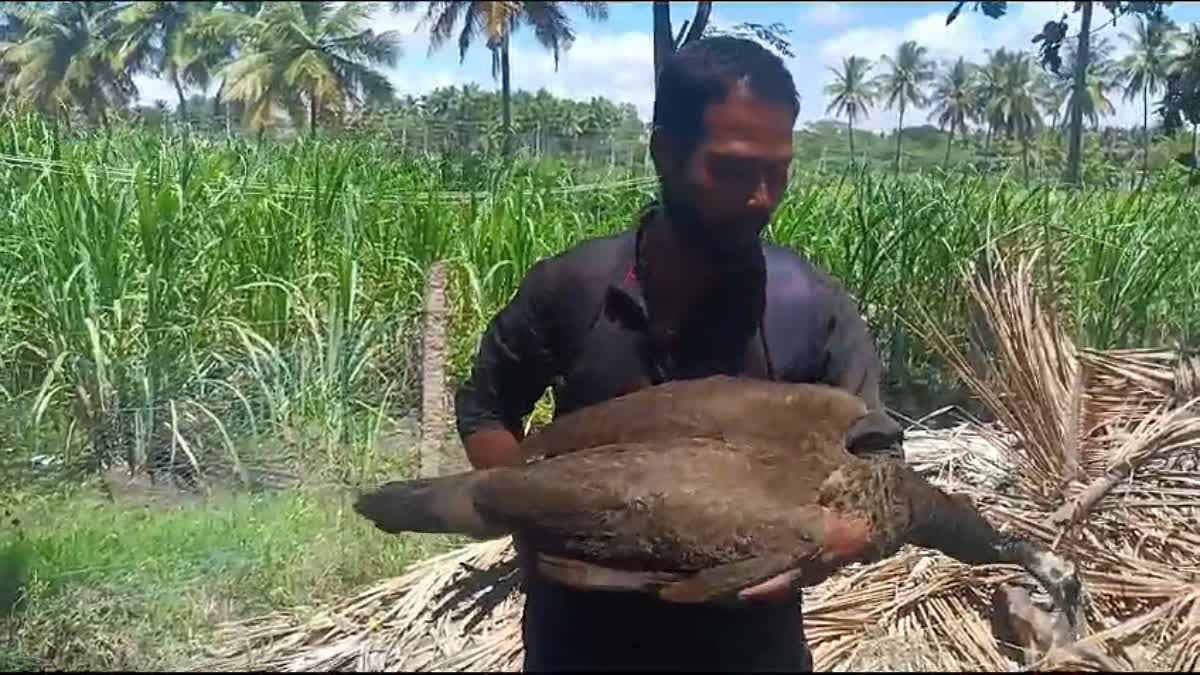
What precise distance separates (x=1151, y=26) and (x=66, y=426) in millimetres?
2912

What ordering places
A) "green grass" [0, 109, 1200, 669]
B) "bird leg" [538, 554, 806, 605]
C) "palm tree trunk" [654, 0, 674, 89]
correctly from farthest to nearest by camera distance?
"green grass" [0, 109, 1200, 669] < "palm tree trunk" [654, 0, 674, 89] < "bird leg" [538, 554, 806, 605]

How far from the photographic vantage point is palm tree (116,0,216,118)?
6.46 metres

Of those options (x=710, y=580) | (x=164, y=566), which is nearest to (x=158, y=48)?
(x=164, y=566)

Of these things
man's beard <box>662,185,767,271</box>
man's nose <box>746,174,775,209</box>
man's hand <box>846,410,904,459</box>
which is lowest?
man's hand <box>846,410,904,459</box>

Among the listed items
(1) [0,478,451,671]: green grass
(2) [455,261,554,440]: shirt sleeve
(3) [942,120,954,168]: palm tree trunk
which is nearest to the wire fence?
(1) [0,478,451,671]: green grass

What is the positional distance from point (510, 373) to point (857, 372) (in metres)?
0.40

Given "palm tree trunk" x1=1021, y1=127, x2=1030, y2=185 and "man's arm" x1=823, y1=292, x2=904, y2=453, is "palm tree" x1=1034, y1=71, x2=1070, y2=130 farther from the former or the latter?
"man's arm" x1=823, y1=292, x2=904, y2=453

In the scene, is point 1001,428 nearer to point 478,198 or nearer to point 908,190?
point 908,190

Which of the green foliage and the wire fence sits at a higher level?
the green foliage

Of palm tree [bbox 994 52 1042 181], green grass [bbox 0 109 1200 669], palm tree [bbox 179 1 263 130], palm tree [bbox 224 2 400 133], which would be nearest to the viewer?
green grass [bbox 0 109 1200 669]

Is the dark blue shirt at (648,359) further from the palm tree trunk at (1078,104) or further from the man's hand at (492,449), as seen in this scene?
the palm tree trunk at (1078,104)

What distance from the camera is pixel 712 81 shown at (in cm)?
131

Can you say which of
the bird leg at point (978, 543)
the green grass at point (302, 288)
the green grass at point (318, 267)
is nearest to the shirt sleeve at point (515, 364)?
the bird leg at point (978, 543)

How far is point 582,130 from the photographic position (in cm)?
462
